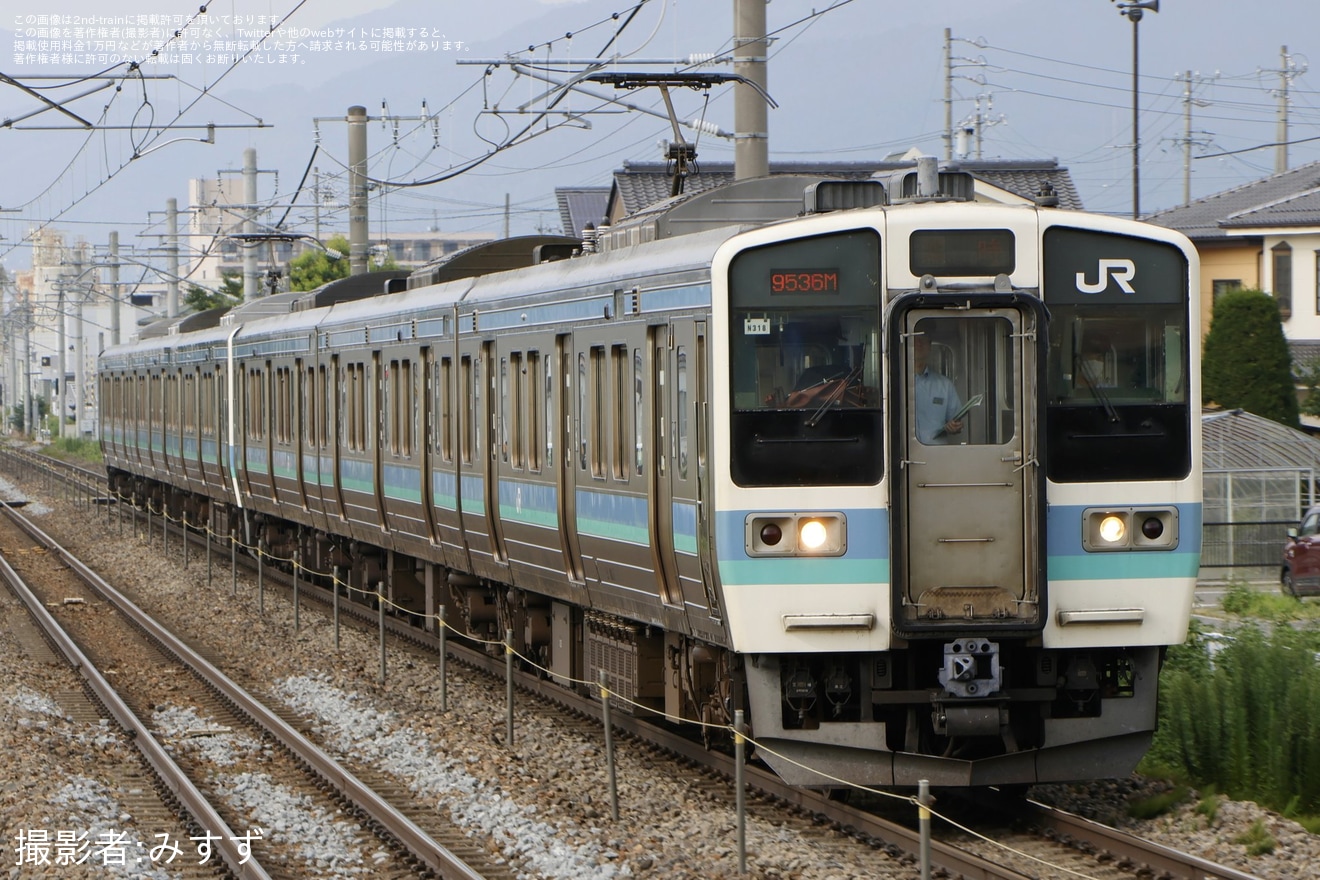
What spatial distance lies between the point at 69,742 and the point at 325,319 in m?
7.51

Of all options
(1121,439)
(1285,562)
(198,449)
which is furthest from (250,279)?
(1121,439)

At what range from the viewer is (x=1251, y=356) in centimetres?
2588

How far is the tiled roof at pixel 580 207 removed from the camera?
150 feet

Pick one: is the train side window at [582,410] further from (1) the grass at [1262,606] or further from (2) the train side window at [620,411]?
(1) the grass at [1262,606]

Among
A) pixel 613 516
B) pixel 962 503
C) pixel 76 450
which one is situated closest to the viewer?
pixel 962 503

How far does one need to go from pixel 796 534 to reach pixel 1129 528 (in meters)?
1.48

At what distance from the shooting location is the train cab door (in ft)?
27.8

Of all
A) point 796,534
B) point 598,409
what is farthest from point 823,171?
point 796,534

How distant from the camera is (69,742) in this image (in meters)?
12.2

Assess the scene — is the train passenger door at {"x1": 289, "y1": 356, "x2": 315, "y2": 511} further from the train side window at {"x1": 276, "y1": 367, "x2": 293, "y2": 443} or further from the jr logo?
the jr logo

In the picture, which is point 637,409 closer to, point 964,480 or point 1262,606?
point 964,480

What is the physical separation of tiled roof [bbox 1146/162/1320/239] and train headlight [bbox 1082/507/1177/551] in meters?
24.7

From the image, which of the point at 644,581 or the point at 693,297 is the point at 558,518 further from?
the point at 693,297

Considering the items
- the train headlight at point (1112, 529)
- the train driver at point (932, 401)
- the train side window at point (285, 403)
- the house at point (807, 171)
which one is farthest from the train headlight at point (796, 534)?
the house at point (807, 171)
